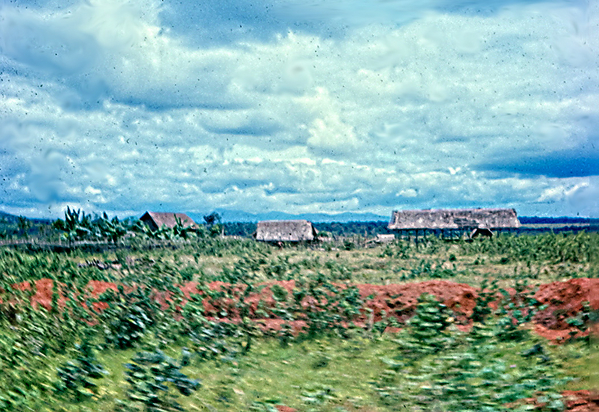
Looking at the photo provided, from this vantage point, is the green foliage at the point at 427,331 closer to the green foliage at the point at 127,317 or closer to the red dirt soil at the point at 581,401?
the red dirt soil at the point at 581,401

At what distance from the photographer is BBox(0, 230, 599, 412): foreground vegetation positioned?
227 inches

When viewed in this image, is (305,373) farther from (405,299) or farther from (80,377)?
(405,299)

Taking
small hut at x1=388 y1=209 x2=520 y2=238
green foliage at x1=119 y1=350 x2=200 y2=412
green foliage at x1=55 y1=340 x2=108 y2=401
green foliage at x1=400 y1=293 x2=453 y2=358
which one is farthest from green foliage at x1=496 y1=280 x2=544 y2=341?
small hut at x1=388 y1=209 x2=520 y2=238

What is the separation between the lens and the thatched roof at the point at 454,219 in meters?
45.2

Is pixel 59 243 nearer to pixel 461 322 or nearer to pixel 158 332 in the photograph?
pixel 158 332

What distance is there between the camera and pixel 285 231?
42.8m

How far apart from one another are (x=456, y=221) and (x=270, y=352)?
133 feet

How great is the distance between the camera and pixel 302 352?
8781 mm

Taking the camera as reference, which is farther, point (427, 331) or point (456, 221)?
point (456, 221)

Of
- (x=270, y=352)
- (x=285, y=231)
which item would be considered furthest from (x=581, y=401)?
(x=285, y=231)

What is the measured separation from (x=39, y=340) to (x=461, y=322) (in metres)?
7.64

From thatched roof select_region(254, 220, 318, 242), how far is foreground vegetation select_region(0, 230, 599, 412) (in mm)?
29009

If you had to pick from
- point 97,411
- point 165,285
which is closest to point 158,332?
point 165,285

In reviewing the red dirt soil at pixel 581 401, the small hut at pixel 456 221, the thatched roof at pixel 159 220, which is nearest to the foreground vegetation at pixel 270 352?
the red dirt soil at pixel 581 401
